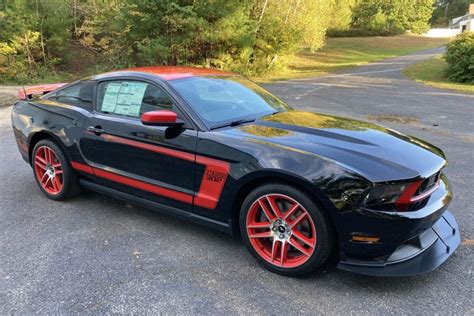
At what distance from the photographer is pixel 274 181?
9.89 ft

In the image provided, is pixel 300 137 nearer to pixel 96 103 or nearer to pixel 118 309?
pixel 118 309

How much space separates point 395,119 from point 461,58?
10.4 m

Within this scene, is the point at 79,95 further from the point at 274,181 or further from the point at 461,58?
the point at 461,58

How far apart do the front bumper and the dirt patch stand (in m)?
6.74

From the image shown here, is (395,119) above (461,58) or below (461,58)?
below

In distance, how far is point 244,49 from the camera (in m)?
19.9

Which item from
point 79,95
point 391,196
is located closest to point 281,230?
point 391,196

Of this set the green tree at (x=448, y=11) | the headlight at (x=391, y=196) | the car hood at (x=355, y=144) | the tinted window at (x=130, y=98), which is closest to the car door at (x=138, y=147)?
the tinted window at (x=130, y=98)

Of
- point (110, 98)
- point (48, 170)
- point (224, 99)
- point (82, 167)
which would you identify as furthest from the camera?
point (48, 170)

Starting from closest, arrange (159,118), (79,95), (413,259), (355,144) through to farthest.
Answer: (413,259)
(355,144)
(159,118)
(79,95)

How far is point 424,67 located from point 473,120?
15022 mm

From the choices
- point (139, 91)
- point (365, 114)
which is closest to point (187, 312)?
point (139, 91)

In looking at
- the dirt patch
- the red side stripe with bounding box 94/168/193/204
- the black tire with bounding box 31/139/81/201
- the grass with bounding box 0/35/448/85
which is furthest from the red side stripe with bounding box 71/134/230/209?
the grass with bounding box 0/35/448/85

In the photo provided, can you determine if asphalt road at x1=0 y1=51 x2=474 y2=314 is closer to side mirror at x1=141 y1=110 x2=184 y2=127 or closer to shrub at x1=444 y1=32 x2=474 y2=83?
side mirror at x1=141 y1=110 x2=184 y2=127
